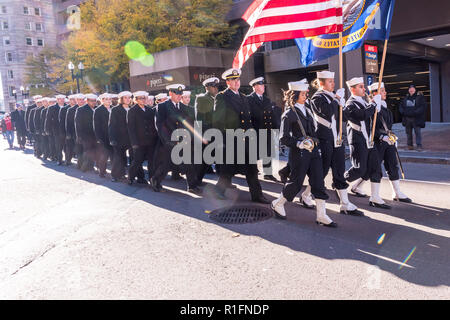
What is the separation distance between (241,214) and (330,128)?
194 centimetres

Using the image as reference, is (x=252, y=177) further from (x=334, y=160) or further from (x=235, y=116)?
(x=334, y=160)

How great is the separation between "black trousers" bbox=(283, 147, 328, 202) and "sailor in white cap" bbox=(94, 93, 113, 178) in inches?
258

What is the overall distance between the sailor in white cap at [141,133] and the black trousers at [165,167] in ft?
1.26

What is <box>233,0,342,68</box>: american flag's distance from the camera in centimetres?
607

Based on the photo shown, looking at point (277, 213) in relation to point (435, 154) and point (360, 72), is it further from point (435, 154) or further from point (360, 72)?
point (360, 72)

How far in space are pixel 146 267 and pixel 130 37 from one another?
2438cm

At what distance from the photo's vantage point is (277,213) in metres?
6.05

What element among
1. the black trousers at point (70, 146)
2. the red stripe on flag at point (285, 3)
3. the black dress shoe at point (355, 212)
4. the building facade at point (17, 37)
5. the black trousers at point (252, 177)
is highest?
the building facade at point (17, 37)

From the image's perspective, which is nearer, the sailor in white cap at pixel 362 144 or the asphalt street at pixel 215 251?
the asphalt street at pixel 215 251

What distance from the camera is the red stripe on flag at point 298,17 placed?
6098 millimetres

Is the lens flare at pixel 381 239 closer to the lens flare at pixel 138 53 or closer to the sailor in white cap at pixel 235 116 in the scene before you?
the sailor in white cap at pixel 235 116

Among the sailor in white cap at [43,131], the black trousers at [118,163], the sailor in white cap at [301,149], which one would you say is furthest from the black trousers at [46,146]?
the sailor in white cap at [301,149]

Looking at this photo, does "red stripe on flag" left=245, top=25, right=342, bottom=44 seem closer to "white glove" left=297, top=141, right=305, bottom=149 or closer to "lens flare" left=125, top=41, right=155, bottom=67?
"white glove" left=297, top=141, right=305, bottom=149

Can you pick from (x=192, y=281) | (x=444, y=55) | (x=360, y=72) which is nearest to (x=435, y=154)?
(x=360, y=72)
